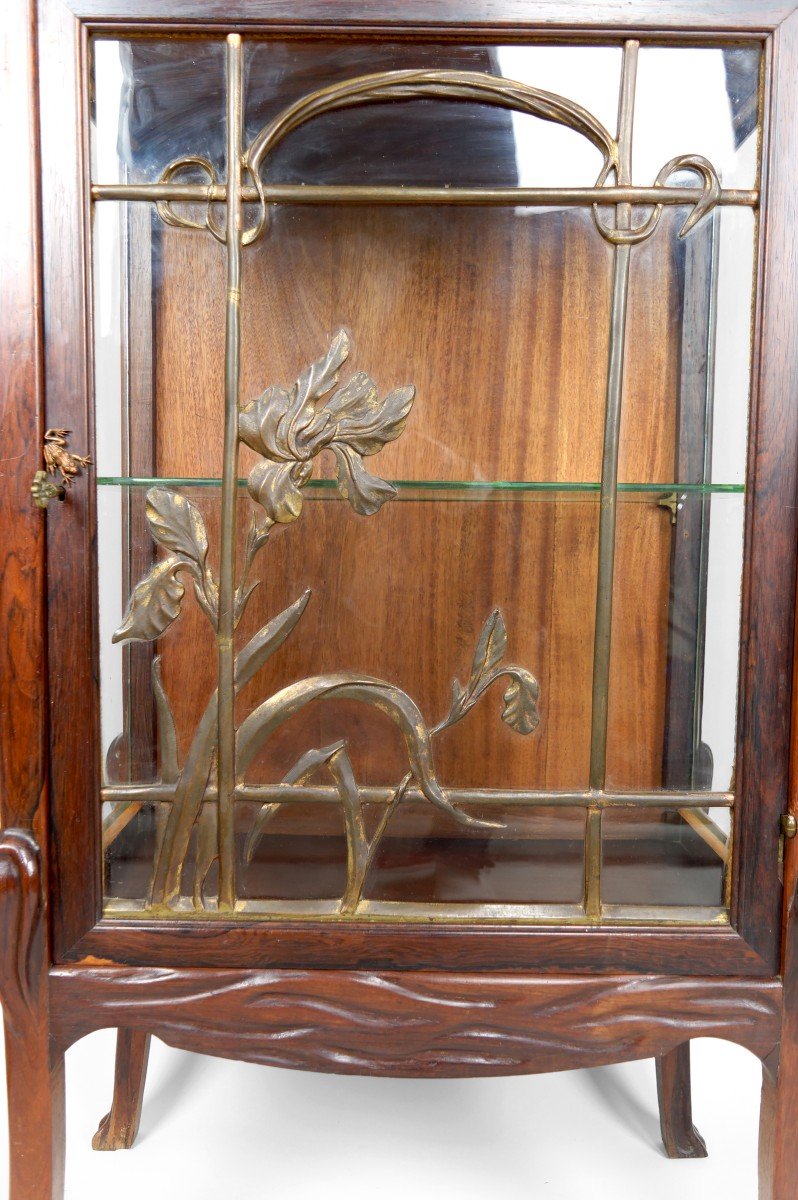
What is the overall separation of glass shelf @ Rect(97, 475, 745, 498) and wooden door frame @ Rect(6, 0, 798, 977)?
0.04m

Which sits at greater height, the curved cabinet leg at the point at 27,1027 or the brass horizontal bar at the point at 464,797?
the brass horizontal bar at the point at 464,797

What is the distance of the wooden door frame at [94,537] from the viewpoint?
736mm

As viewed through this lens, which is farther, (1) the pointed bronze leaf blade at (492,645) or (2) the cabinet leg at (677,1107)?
(2) the cabinet leg at (677,1107)

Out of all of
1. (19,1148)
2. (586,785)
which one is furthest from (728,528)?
(19,1148)

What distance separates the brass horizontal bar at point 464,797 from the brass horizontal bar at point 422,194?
45 centimetres

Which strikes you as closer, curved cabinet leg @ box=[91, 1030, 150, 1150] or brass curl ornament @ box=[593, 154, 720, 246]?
brass curl ornament @ box=[593, 154, 720, 246]

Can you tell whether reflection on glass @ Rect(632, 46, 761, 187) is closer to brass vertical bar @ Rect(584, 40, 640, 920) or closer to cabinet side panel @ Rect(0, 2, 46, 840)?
brass vertical bar @ Rect(584, 40, 640, 920)

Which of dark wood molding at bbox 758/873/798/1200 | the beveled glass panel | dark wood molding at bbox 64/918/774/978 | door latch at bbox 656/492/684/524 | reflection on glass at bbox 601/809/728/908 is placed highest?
the beveled glass panel

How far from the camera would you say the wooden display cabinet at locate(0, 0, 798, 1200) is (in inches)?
29.6

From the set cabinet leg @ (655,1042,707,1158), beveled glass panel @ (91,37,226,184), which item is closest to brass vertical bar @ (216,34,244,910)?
beveled glass panel @ (91,37,226,184)

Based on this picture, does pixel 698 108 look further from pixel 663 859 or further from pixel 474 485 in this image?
pixel 663 859

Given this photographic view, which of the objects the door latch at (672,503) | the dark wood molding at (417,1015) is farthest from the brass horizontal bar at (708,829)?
the door latch at (672,503)

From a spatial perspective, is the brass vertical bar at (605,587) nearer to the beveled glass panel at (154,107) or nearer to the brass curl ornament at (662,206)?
the brass curl ornament at (662,206)

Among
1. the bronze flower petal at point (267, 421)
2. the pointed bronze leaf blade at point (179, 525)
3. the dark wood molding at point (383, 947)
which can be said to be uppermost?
the bronze flower petal at point (267, 421)
